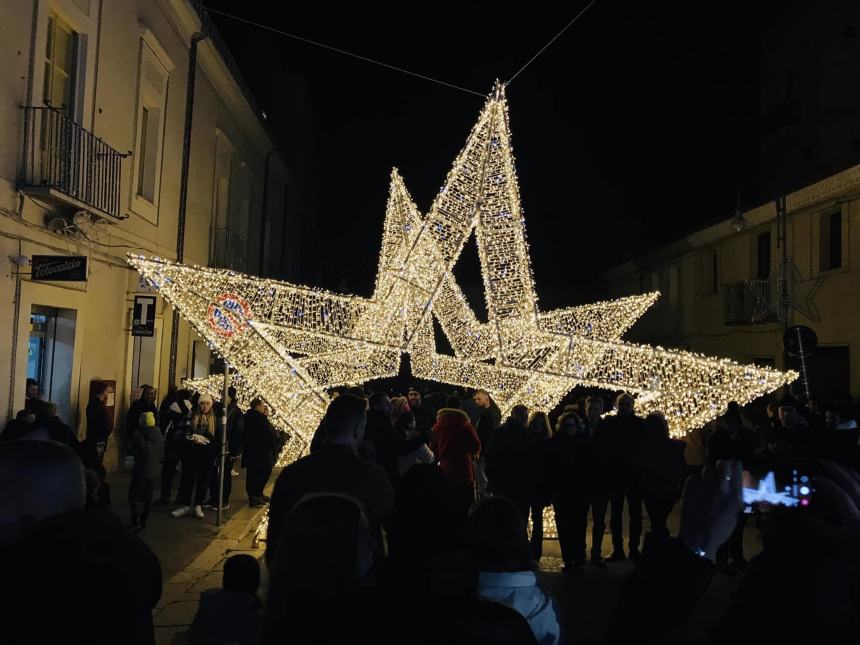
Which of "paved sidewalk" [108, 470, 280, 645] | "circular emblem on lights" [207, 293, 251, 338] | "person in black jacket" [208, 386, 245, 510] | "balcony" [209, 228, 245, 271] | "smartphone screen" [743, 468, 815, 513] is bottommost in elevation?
"paved sidewalk" [108, 470, 280, 645]

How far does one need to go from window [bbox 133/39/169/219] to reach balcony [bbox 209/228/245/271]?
4.42 metres

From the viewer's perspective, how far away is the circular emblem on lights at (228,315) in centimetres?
Answer: 876

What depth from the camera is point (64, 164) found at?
10633 millimetres

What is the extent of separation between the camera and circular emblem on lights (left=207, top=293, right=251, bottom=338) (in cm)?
876

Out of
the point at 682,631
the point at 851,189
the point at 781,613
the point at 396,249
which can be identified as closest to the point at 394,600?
the point at 682,631

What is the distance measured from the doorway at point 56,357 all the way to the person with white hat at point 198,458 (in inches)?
111

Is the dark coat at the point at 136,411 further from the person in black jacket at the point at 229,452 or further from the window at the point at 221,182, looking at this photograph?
the window at the point at 221,182

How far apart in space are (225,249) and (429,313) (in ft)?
38.3

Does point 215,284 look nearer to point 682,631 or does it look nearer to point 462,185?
point 462,185

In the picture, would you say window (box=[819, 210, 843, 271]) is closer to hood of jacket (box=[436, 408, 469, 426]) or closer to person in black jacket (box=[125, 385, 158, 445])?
hood of jacket (box=[436, 408, 469, 426])

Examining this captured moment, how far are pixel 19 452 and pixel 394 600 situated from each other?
1227 mm

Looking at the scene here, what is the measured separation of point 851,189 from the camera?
1573 centimetres

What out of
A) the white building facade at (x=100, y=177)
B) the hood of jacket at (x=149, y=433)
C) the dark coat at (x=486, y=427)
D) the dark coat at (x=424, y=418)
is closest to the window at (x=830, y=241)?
the dark coat at (x=486, y=427)

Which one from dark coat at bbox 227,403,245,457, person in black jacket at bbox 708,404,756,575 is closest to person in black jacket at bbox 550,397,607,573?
person in black jacket at bbox 708,404,756,575
